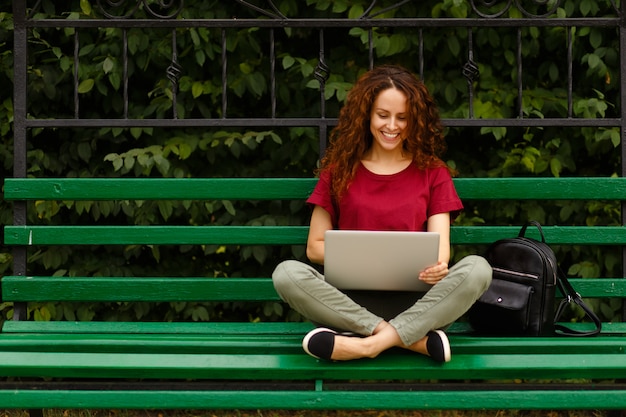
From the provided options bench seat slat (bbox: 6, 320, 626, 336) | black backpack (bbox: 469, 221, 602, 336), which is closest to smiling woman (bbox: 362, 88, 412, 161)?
black backpack (bbox: 469, 221, 602, 336)

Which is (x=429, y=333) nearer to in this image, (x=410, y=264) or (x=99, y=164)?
(x=410, y=264)

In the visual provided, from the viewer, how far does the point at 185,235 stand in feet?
11.0

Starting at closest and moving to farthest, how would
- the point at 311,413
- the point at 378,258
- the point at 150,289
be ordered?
1. the point at 378,258
2. the point at 150,289
3. the point at 311,413

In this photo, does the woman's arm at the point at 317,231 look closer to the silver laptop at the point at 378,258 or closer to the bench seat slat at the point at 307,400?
the silver laptop at the point at 378,258

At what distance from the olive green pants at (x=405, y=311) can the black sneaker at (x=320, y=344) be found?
12 cm

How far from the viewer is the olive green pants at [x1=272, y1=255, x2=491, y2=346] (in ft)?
8.90

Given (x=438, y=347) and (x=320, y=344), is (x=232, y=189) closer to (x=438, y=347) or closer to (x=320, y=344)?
(x=320, y=344)

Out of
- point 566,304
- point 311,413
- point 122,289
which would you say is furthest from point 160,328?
point 566,304

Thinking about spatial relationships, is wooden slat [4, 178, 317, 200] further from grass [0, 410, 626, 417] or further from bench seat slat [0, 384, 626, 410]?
grass [0, 410, 626, 417]

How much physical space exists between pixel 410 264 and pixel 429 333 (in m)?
0.21

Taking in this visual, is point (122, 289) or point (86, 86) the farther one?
point (86, 86)

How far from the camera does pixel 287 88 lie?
3.94 metres

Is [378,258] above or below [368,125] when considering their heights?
below

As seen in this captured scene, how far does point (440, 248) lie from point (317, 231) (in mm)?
452
